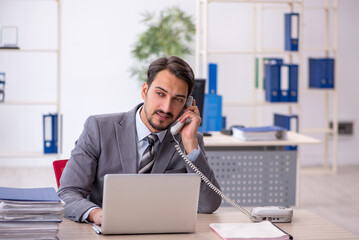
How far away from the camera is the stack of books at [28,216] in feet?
5.74

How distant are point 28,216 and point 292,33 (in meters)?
4.44

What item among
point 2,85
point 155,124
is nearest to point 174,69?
point 155,124

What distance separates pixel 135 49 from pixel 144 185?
489 centimetres

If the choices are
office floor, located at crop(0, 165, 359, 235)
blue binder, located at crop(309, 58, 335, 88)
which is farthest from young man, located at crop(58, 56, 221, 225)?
blue binder, located at crop(309, 58, 335, 88)

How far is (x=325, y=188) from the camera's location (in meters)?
5.87

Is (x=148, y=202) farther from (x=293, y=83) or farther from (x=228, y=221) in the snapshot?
(x=293, y=83)

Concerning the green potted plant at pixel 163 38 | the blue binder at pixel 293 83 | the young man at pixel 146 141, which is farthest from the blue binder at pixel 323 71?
the young man at pixel 146 141

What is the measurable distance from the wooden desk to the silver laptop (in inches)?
104

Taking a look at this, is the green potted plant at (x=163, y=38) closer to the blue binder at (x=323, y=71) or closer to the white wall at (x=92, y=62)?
the white wall at (x=92, y=62)

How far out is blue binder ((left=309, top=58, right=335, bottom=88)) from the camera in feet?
21.2

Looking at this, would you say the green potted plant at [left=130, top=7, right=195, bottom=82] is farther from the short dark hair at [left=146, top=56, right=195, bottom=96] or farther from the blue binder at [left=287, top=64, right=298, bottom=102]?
the short dark hair at [left=146, top=56, right=195, bottom=96]

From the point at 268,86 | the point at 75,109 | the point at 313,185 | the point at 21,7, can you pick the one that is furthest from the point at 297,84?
the point at 21,7

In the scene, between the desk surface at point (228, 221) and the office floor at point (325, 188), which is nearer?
the desk surface at point (228, 221)

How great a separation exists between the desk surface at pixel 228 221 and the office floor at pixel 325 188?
2.40m
